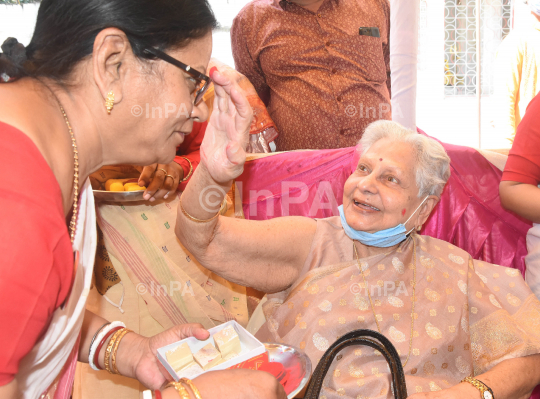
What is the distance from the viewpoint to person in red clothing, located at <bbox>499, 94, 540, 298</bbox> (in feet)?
6.44

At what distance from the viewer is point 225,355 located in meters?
1.13

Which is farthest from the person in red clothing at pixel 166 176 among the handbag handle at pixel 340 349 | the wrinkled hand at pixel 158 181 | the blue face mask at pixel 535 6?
the blue face mask at pixel 535 6

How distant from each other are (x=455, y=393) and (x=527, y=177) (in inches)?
41.3

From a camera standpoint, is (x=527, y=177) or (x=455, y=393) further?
(x=527, y=177)

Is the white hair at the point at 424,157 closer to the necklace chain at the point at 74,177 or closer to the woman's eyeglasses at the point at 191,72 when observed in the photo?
the woman's eyeglasses at the point at 191,72

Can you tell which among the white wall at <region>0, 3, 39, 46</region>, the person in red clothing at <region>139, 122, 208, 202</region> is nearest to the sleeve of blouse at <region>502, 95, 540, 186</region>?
the person in red clothing at <region>139, 122, 208, 202</region>

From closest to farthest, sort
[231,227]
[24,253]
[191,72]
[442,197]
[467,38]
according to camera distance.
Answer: [24,253], [191,72], [231,227], [442,197], [467,38]

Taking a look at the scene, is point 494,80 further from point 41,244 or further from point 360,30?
point 41,244

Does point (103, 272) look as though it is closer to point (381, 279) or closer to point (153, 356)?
point (153, 356)

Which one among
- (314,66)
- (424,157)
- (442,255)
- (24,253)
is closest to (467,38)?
(314,66)

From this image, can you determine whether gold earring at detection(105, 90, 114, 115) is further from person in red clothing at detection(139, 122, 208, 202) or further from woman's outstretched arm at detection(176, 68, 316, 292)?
person in red clothing at detection(139, 122, 208, 202)

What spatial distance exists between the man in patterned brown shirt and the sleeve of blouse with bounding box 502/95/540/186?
872mm

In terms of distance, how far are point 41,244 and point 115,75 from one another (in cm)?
45

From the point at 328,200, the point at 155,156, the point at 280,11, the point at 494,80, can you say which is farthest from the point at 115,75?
the point at 494,80
